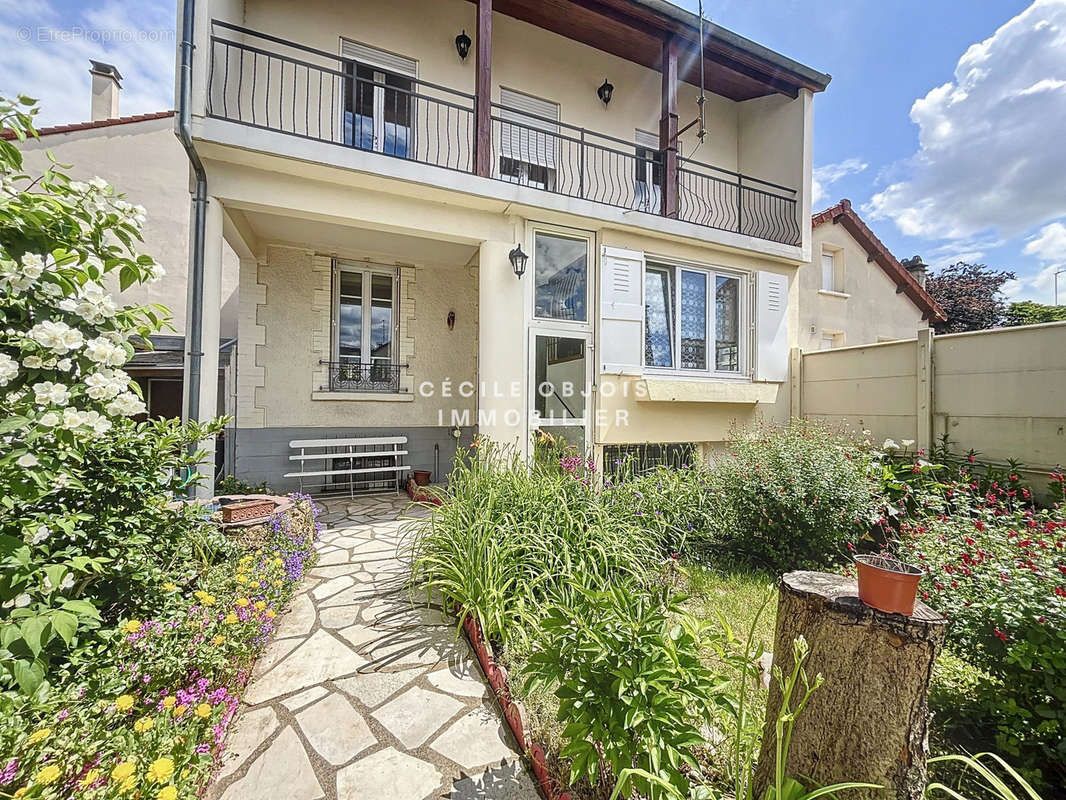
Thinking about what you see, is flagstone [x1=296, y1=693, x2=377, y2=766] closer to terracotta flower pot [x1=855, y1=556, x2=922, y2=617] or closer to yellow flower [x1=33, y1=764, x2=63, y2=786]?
yellow flower [x1=33, y1=764, x2=63, y2=786]

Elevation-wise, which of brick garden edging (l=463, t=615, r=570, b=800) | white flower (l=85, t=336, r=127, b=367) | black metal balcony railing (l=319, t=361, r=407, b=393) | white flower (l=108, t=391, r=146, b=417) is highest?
black metal balcony railing (l=319, t=361, r=407, b=393)

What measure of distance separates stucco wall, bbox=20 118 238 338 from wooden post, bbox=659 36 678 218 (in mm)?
8280

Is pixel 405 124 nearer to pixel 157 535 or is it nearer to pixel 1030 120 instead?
pixel 157 535

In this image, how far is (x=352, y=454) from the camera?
20.4 feet

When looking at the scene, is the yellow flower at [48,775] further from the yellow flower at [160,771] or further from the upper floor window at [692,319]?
the upper floor window at [692,319]

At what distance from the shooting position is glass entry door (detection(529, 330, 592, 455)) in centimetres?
566

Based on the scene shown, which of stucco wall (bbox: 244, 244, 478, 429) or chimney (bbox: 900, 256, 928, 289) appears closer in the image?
stucco wall (bbox: 244, 244, 478, 429)

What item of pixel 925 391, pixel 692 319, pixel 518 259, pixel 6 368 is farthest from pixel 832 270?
pixel 6 368

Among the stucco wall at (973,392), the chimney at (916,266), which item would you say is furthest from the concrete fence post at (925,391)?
the chimney at (916,266)

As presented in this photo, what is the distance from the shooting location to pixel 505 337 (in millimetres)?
5363

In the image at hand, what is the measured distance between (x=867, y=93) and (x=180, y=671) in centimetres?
1305

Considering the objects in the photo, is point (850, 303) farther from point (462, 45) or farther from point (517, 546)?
point (517, 546)

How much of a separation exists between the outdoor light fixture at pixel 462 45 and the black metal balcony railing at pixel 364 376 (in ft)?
16.0

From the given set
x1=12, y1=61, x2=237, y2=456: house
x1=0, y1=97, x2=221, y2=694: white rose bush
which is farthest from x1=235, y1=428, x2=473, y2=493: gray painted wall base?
x1=0, y1=97, x2=221, y2=694: white rose bush
